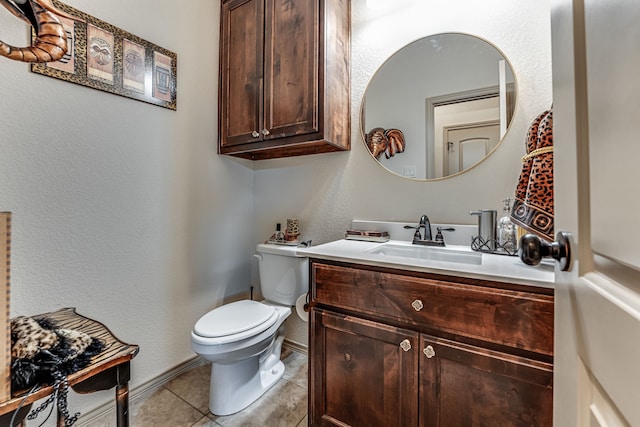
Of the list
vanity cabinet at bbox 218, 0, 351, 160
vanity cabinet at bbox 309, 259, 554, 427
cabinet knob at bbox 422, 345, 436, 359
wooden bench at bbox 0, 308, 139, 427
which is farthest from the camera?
vanity cabinet at bbox 218, 0, 351, 160

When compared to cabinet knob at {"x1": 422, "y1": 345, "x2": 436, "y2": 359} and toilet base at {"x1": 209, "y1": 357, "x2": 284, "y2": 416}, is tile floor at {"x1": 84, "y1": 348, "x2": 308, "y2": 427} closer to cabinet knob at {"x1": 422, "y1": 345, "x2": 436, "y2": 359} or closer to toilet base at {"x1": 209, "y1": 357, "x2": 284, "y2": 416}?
toilet base at {"x1": 209, "y1": 357, "x2": 284, "y2": 416}

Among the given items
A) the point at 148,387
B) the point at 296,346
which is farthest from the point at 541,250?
the point at 148,387

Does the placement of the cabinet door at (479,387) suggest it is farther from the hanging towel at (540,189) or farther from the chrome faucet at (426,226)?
the chrome faucet at (426,226)

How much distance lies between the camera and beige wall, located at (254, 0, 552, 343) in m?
1.26

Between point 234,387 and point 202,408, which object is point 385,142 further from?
point 202,408

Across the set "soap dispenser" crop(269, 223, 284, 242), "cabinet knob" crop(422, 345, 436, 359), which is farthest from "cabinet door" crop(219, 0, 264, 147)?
"cabinet knob" crop(422, 345, 436, 359)

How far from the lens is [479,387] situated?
33.8 inches

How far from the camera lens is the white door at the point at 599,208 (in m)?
0.29

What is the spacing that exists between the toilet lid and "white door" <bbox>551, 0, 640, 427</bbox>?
121 cm

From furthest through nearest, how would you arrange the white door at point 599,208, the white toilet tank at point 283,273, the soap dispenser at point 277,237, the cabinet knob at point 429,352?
1. the soap dispenser at point 277,237
2. the white toilet tank at point 283,273
3. the cabinet knob at point 429,352
4. the white door at point 599,208

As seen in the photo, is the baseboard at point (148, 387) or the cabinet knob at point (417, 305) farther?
the baseboard at point (148, 387)

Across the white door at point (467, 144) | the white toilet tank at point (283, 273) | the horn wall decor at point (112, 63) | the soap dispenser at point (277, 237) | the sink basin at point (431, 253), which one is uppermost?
the horn wall decor at point (112, 63)

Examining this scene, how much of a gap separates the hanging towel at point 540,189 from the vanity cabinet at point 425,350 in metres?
0.22

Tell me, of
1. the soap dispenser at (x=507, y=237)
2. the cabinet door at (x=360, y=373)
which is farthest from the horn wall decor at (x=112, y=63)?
the soap dispenser at (x=507, y=237)
